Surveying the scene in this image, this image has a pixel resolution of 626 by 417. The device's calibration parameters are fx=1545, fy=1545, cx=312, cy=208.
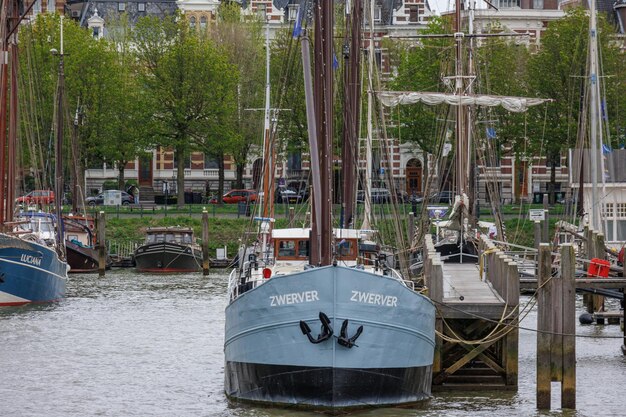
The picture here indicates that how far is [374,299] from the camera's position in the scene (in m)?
31.8

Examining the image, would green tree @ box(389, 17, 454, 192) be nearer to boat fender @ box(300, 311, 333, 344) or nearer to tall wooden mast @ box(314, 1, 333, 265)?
tall wooden mast @ box(314, 1, 333, 265)

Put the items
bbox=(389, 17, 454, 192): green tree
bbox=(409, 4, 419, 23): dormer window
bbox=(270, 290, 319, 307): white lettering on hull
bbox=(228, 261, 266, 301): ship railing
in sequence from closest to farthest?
bbox=(270, 290, 319, 307): white lettering on hull < bbox=(228, 261, 266, 301): ship railing < bbox=(389, 17, 454, 192): green tree < bbox=(409, 4, 419, 23): dormer window

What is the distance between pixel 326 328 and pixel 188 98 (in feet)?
239

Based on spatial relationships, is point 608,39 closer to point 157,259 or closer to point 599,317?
point 157,259

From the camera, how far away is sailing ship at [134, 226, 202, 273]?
7931cm

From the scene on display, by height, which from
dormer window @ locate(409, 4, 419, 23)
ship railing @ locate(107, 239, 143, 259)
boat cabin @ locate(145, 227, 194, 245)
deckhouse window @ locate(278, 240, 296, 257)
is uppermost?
dormer window @ locate(409, 4, 419, 23)

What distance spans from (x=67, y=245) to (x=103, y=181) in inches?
1643

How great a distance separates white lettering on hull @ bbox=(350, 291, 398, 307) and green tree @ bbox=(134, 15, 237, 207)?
232ft

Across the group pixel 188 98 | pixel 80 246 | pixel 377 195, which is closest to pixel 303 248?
pixel 377 195

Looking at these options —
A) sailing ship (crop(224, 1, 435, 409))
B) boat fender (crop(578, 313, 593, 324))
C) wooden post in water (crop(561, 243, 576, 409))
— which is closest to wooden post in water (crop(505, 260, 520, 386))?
wooden post in water (crop(561, 243, 576, 409))

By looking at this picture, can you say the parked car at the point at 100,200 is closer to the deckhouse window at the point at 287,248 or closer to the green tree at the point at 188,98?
the green tree at the point at 188,98

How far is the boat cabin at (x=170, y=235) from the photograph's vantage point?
8138 centimetres

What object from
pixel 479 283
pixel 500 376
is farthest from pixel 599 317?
pixel 500 376

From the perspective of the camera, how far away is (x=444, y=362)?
121 ft
